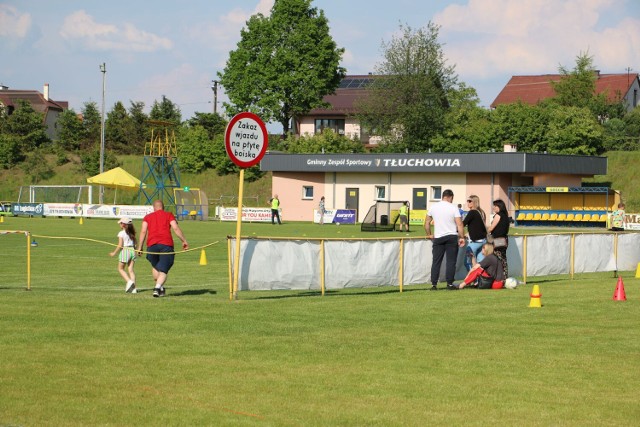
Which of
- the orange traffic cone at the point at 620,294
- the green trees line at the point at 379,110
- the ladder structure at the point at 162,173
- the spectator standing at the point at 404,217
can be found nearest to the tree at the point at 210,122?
the green trees line at the point at 379,110

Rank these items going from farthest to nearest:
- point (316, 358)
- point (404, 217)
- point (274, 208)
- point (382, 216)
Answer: point (274, 208) < point (382, 216) < point (404, 217) < point (316, 358)

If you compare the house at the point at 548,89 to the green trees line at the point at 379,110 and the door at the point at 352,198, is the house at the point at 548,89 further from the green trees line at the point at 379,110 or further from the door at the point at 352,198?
the door at the point at 352,198

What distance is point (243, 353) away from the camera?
36.5ft

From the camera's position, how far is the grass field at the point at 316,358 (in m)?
8.20

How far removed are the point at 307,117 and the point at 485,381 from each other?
Result: 95019 millimetres

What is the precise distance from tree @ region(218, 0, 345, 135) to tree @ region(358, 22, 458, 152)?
550cm

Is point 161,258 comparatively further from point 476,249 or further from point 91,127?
point 91,127

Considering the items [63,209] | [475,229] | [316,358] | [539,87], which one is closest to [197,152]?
[63,209]

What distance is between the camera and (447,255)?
63.8 ft

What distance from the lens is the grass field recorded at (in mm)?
8203

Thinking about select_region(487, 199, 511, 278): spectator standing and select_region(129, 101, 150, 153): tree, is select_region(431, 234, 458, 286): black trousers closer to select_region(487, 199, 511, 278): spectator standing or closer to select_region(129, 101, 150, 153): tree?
select_region(487, 199, 511, 278): spectator standing

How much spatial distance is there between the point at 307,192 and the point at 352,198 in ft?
13.2

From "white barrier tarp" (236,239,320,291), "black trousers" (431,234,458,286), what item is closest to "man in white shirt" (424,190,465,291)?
"black trousers" (431,234,458,286)

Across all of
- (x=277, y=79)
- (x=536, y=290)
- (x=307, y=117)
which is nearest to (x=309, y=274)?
(x=536, y=290)
